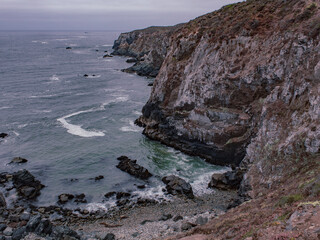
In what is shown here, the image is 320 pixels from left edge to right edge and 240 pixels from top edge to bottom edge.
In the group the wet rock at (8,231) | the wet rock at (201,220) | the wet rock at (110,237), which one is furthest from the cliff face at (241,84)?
the wet rock at (8,231)

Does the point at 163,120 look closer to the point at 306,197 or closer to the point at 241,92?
the point at 241,92

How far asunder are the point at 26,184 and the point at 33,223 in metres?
10.8

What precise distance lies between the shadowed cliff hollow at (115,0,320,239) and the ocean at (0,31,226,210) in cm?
491

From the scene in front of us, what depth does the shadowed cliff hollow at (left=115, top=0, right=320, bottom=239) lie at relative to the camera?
30.3 m

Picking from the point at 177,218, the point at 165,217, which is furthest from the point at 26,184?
the point at 177,218

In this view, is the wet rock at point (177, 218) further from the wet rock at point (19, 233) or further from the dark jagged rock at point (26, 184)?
the dark jagged rock at point (26, 184)

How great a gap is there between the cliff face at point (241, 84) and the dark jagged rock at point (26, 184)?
74.1 ft

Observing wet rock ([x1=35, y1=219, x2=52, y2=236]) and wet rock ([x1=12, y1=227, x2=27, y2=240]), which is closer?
wet rock ([x1=12, y1=227, x2=27, y2=240])

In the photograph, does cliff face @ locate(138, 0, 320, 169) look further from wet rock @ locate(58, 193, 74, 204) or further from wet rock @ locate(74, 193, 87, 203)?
wet rock @ locate(58, 193, 74, 204)

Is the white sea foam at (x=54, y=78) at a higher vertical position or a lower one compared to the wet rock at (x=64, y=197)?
Answer: higher

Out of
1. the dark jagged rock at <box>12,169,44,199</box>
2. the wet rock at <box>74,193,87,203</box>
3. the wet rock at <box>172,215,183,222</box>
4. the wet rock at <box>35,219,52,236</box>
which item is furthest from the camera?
the dark jagged rock at <box>12,169,44,199</box>

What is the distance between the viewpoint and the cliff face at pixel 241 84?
3738cm

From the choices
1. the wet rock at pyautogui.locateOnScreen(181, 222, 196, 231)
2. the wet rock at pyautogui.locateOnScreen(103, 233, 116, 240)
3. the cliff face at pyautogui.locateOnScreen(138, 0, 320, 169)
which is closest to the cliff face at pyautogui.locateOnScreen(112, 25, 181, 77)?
the cliff face at pyautogui.locateOnScreen(138, 0, 320, 169)

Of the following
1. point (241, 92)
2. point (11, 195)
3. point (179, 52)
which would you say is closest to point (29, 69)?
point (179, 52)
